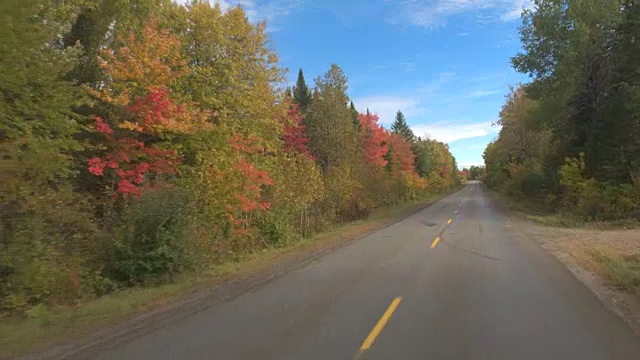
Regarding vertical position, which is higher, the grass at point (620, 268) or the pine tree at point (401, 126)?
the pine tree at point (401, 126)

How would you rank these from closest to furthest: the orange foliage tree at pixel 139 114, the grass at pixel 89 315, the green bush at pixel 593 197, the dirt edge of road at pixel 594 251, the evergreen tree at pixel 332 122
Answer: the grass at pixel 89 315 < the dirt edge of road at pixel 594 251 < the orange foliage tree at pixel 139 114 < the green bush at pixel 593 197 < the evergreen tree at pixel 332 122

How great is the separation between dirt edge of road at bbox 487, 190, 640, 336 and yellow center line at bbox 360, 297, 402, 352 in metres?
3.30

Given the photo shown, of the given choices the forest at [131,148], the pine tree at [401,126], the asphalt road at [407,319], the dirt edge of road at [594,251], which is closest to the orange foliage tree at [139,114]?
the forest at [131,148]

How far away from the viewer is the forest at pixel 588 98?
81.3 feet

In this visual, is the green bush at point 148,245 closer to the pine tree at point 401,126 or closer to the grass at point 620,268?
→ the grass at point 620,268

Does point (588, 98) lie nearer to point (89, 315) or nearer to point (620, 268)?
point (620, 268)

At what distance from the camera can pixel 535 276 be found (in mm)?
11133

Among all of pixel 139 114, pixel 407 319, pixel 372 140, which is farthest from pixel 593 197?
pixel 372 140

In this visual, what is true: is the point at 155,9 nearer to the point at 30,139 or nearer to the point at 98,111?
the point at 98,111

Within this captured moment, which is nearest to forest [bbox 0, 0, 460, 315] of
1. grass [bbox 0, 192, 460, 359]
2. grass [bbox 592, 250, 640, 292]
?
grass [bbox 0, 192, 460, 359]

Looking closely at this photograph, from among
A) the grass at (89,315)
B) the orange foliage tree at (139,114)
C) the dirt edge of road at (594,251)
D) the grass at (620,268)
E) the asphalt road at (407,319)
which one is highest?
the orange foliage tree at (139,114)

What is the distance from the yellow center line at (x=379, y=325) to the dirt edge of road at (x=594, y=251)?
3302 mm

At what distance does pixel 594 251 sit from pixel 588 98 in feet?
64.7

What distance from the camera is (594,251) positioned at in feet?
47.4
